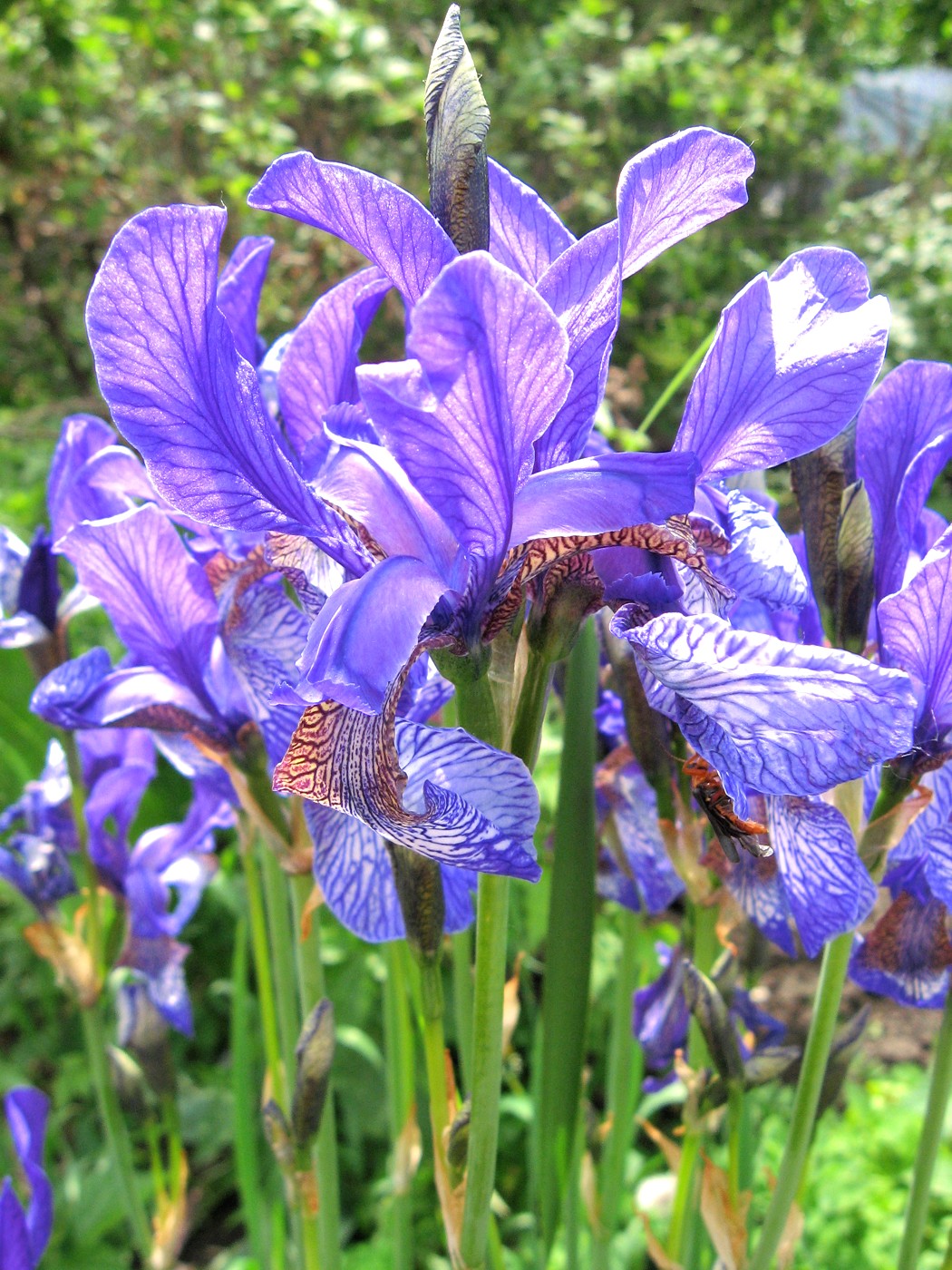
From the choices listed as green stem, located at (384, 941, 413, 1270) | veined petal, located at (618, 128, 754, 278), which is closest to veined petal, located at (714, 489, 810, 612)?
veined petal, located at (618, 128, 754, 278)

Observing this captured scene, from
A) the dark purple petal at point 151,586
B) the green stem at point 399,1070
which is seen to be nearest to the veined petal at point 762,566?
the dark purple petal at point 151,586

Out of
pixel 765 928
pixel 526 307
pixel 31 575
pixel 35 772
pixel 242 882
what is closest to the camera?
pixel 526 307

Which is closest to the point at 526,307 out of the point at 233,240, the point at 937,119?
the point at 233,240

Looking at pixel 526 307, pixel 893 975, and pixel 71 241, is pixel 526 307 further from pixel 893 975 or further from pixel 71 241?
pixel 71 241

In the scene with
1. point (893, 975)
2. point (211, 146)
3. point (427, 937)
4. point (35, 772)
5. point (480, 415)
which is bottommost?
point (35, 772)

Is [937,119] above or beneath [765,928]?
above

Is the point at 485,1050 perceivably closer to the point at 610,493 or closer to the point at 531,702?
the point at 531,702

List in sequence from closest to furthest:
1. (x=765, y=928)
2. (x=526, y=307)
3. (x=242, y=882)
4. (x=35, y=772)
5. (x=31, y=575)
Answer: (x=526, y=307)
(x=765, y=928)
(x=31, y=575)
(x=35, y=772)
(x=242, y=882)
